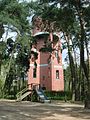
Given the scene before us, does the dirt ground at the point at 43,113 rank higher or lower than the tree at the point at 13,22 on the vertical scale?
lower

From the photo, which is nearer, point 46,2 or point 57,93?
point 46,2

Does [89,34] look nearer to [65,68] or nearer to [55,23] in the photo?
[55,23]

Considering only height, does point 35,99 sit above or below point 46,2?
below

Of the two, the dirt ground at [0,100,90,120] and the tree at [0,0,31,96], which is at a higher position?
the tree at [0,0,31,96]

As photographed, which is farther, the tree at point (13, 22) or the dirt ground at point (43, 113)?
the tree at point (13, 22)

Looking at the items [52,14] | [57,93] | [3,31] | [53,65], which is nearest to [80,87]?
[57,93]

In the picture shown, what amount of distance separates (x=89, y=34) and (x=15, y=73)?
3034 centimetres

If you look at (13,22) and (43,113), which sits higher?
(13,22)

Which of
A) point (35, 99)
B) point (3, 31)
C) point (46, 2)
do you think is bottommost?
point (35, 99)

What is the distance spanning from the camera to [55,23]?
2552 centimetres

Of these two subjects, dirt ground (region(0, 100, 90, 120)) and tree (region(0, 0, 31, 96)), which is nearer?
dirt ground (region(0, 100, 90, 120))

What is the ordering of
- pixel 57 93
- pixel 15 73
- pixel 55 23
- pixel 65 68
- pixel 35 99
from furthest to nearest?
pixel 65 68, pixel 15 73, pixel 57 93, pixel 35 99, pixel 55 23

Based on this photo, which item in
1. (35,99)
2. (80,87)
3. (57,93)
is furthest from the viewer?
(57,93)

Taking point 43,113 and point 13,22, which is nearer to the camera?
point 43,113
